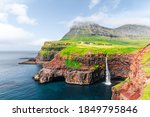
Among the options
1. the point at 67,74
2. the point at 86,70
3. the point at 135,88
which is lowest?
the point at 67,74

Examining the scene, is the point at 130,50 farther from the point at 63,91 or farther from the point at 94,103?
the point at 94,103

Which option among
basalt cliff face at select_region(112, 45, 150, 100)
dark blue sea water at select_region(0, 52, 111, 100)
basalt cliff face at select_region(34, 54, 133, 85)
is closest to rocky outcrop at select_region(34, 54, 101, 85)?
basalt cliff face at select_region(34, 54, 133, 85)

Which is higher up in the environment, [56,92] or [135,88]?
[135,88]

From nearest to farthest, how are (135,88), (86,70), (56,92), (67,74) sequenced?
(135,88), (56,92), (86,70), (67,74)

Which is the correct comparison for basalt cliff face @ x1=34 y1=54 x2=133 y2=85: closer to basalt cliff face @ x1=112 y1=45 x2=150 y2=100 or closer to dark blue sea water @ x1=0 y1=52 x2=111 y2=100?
dark blue sea water @ x1=0 y1=52 x2=111 y2=100

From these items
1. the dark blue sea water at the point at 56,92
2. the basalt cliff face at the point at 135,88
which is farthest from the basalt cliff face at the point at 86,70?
the basalt cliff face at the point at 135,88

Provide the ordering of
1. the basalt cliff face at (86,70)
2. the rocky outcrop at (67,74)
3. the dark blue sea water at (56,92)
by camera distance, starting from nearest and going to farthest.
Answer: the dark blue sea water at (56,92) → the rocky outcrop at (67,74) → the basalt cliff face at (86,70)

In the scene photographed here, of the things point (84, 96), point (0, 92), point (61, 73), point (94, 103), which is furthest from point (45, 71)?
point (94, 103)

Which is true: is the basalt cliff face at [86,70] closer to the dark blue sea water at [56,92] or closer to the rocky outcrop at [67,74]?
the rocky outcrop at [67,74]

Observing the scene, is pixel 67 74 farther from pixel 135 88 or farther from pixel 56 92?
pixel 135 88

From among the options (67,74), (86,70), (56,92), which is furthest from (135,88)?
(67,74)
